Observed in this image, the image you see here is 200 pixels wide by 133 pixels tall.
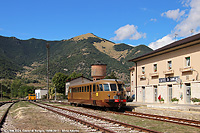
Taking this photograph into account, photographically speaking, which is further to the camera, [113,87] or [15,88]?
[15,88]

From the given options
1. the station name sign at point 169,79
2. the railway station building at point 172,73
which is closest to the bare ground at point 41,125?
the railway station building at point 172,73

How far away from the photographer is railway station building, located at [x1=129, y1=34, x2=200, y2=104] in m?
24.8

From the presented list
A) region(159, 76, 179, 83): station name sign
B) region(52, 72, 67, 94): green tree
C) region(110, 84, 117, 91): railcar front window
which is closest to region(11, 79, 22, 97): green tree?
region(52, 72, 67, 94): green tree

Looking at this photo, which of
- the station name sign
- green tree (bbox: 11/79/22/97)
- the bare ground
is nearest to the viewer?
the bare ground

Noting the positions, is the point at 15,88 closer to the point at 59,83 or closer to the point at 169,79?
the point at 59,83

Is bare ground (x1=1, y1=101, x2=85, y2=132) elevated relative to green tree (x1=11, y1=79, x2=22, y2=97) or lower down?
elevated

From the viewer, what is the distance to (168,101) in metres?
28.7

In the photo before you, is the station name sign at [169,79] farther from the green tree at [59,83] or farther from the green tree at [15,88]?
the green tree at [15,88]

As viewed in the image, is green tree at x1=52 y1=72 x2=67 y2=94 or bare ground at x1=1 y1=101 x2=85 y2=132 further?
green tree at x1=52 y1=72 x2=67 y2=94

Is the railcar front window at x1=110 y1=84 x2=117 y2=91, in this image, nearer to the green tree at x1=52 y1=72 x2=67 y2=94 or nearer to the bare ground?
the bare ground

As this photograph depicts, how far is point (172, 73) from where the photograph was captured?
28172 mm

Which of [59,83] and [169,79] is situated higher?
[169,79]

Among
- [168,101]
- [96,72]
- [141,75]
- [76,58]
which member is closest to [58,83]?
[96,72]

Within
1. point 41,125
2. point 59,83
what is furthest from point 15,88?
point 41,125
